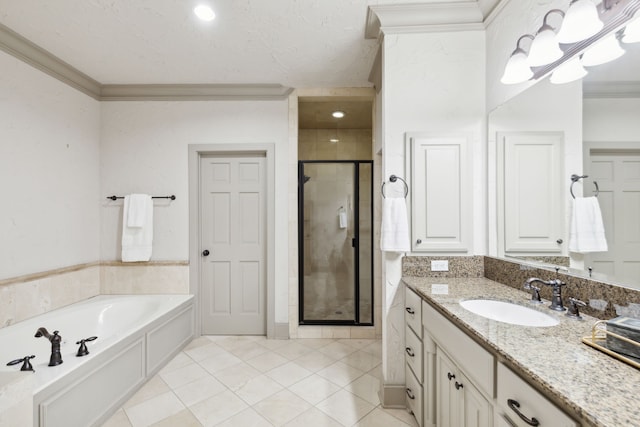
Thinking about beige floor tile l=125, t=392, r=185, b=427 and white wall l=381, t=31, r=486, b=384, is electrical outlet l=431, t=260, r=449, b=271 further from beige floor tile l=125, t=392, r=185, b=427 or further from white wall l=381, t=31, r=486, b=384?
beige floor tile l=125, t=392, r=185, b=427

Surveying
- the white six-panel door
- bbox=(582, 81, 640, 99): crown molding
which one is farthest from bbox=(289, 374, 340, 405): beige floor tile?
bbox=(582, 81, 640, 99): crown molding

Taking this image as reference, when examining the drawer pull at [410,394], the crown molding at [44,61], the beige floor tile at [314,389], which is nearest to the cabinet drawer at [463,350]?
the drawer pull at [410,394]

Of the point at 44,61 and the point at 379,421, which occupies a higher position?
the point at 44,61

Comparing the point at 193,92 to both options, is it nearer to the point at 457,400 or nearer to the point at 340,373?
the point at 340,373

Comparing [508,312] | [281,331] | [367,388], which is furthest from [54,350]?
[508,312]

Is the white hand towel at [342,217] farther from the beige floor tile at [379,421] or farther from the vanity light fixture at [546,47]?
the vanity light fixture at [546,47]

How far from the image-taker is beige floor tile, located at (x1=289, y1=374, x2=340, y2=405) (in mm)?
1917

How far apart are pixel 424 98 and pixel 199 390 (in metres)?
2.67

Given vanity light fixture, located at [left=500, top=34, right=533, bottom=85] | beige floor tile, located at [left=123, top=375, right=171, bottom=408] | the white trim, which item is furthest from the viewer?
the white trim

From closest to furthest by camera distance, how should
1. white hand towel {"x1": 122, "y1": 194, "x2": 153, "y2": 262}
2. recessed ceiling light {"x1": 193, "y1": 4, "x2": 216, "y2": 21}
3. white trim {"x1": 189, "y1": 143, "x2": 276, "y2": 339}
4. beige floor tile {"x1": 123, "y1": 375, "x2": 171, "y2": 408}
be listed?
1. recessed ceiling light {"x1": 193, "y1": 4, "x2": 216, "y2": 21}
2. beige floor tile {"x1": 123, "y1": 375, "x2": 171, "y2": 408}
3. white hand towel {"x1": 122, "y1": 194, "x2": 153, "y2": 262}
4. white trim {"x1": 189, "y1": 143, "x2": 276, "y2": 339}

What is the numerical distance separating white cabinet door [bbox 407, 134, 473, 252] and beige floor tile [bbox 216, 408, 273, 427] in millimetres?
1480

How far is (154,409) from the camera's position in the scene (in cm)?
180

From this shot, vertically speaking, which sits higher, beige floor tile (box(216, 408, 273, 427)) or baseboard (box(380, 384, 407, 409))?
baseboard (box(380, 384, 407, 409))

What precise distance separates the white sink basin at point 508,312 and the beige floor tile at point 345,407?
104 cm
